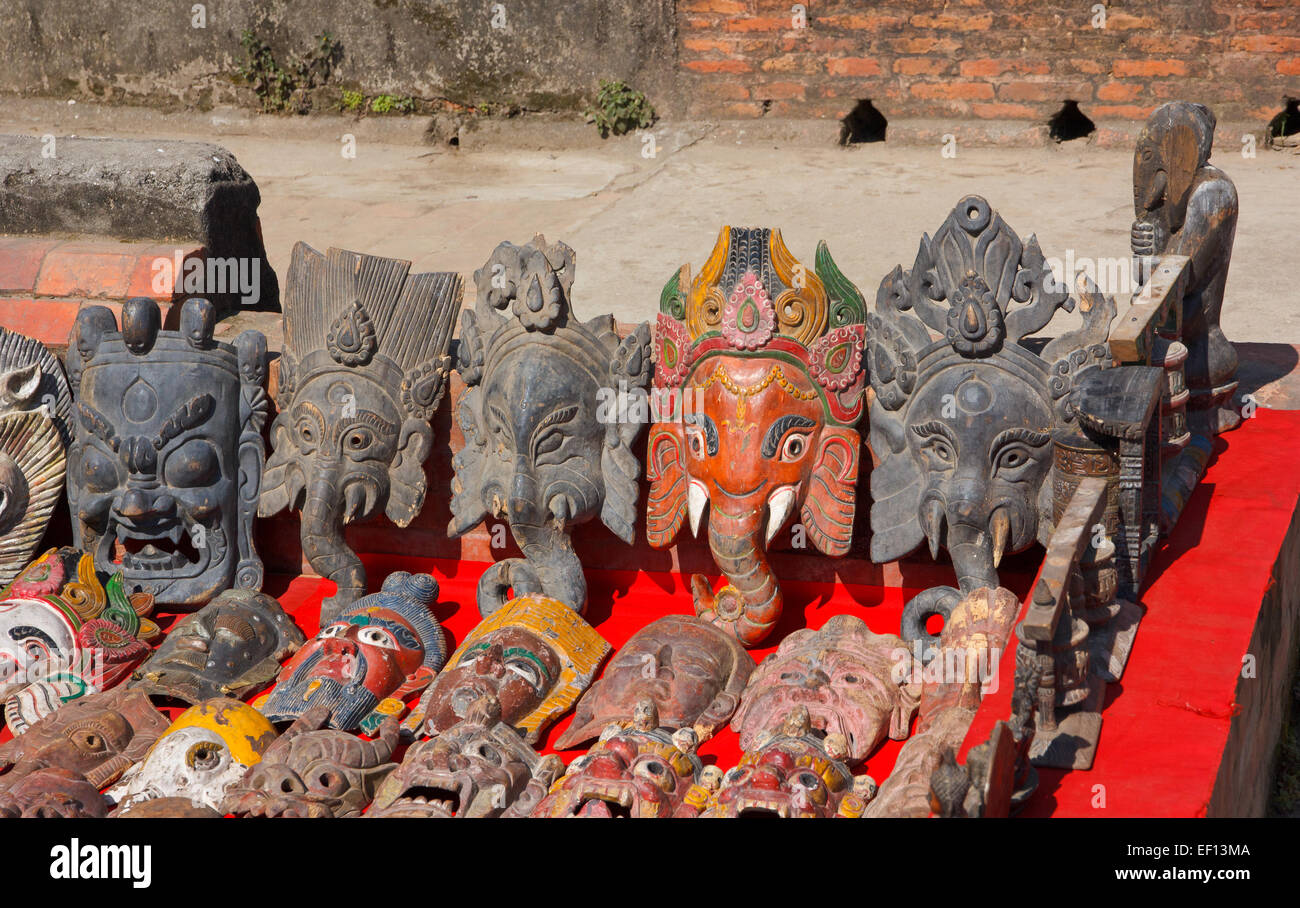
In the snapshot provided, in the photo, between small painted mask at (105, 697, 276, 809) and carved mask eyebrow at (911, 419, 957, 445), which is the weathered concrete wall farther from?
small painted mask at (105, 697, 276, 809)

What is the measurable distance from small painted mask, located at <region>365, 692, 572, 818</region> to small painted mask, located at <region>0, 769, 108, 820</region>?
76cm

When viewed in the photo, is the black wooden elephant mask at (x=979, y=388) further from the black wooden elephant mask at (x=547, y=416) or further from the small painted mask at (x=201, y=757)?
the small painted mask at (x=201, y=757)

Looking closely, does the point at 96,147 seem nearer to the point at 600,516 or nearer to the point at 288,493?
the point at 288,493

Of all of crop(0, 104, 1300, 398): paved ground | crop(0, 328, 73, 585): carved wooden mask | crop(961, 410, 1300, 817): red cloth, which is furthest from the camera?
crop(0, 104, 1300, 398): paved ground

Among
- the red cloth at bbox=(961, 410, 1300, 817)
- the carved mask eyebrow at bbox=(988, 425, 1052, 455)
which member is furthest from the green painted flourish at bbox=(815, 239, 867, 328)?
the red cloth at bbox=(961, 410, 1300, 817)

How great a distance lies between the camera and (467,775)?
155 inches

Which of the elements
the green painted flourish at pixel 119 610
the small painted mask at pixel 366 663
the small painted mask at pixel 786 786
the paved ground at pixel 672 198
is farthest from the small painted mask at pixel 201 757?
the paved ground at pixel 672 198

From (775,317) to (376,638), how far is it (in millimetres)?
1560

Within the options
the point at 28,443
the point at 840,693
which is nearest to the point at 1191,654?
the point at 840,693

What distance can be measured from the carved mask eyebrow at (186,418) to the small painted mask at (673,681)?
1.61 meters

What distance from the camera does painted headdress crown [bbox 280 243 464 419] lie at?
4.97m

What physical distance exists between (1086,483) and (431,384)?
7.10ft

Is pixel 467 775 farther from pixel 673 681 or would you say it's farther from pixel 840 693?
pixel 840 693
